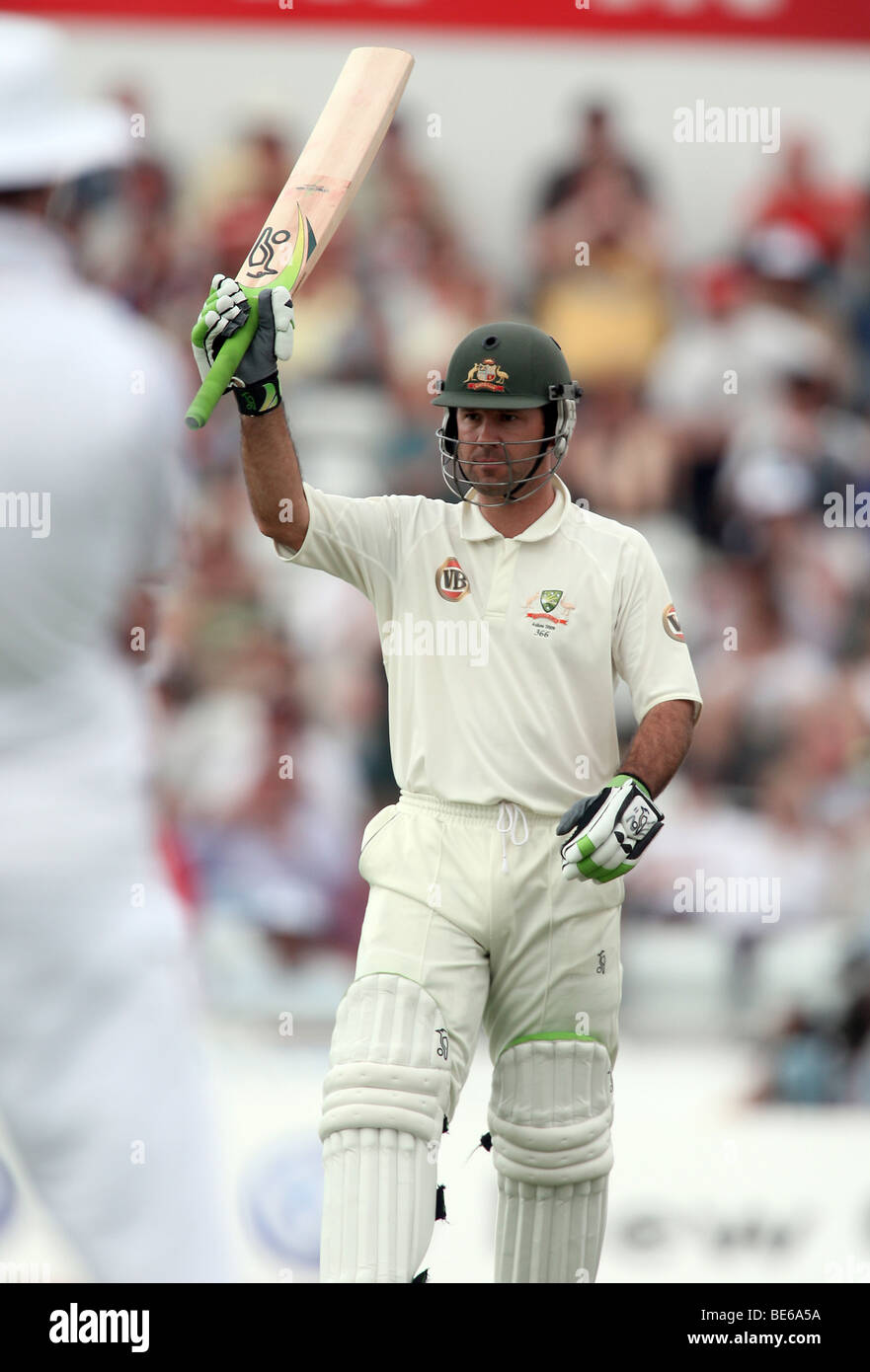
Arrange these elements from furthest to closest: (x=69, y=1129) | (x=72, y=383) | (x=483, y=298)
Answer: (x=483, y=298)
(x=69, y=1129)
(x=72, y=383)

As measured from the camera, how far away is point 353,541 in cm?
319

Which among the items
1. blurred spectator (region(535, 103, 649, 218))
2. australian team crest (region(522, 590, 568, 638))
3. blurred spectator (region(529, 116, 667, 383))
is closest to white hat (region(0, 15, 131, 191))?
australian team crest (region(522, 590, 568, 638))

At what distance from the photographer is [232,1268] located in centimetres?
244

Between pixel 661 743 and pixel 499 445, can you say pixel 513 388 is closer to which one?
pixel 499 445

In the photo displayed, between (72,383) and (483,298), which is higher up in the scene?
(483,298)

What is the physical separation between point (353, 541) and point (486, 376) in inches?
13.7

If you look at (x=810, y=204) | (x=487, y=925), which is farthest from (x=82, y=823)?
(x=810, y=204)

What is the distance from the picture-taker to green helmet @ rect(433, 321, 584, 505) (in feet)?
10.4

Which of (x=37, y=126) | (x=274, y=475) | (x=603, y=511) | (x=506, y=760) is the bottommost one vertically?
(x=506, y=760)

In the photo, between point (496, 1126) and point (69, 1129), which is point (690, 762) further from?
point (69, 1129)

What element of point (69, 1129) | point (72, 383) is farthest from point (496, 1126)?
point (72, 383)

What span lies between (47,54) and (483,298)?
4644 mm

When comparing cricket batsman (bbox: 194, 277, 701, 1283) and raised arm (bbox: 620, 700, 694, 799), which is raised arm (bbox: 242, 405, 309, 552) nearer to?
cricket batsman (bbox: 194, 277, 701, 1283)

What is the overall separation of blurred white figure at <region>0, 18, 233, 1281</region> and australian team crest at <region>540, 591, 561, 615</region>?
0.95m
